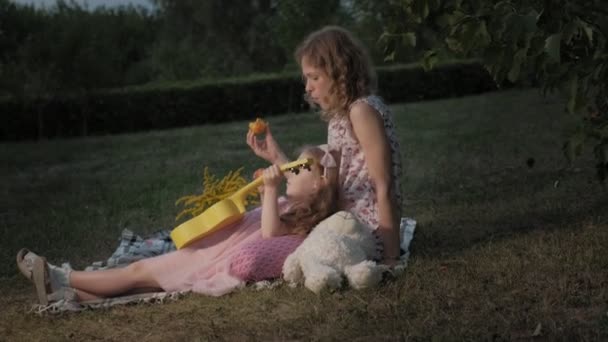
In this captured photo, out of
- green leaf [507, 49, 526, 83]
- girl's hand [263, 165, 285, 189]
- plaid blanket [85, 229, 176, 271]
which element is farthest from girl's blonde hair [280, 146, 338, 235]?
plaid blanket [85, 229, 176, 271]

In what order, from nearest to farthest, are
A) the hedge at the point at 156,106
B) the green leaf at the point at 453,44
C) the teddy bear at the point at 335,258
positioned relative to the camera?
the teddy bear at the point at 335,258, the green leaf at the point at 453,44, the hedge at the point at 156,106

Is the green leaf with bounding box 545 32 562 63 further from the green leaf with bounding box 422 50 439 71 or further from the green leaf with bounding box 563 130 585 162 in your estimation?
the green leaf with bounding box 422 50 439 71

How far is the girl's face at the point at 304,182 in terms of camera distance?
392cm

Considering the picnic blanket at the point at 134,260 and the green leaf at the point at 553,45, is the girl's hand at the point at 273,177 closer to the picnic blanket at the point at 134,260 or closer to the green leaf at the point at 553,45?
the picnic blanket at the point at 134,260

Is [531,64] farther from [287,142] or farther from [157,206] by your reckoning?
[287,142]

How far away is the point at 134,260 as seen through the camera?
4492 millimetres

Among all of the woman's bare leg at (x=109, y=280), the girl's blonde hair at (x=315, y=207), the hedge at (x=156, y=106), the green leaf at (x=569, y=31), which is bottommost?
the hedge at (x=156, y=106)

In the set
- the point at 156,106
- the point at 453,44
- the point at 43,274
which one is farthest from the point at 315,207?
the point at 156,106

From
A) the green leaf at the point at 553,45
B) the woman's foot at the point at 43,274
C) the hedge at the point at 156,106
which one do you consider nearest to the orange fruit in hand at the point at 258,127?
the woman's foot at the point at 43,274

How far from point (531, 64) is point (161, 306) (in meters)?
1.73

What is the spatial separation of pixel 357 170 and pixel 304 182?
0.24 meters

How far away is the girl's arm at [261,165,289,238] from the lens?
12.2 ft

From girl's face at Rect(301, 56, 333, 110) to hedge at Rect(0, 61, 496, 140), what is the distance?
11.9 m

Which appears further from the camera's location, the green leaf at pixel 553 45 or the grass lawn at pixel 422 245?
the grass lawn at pixel 422 245
